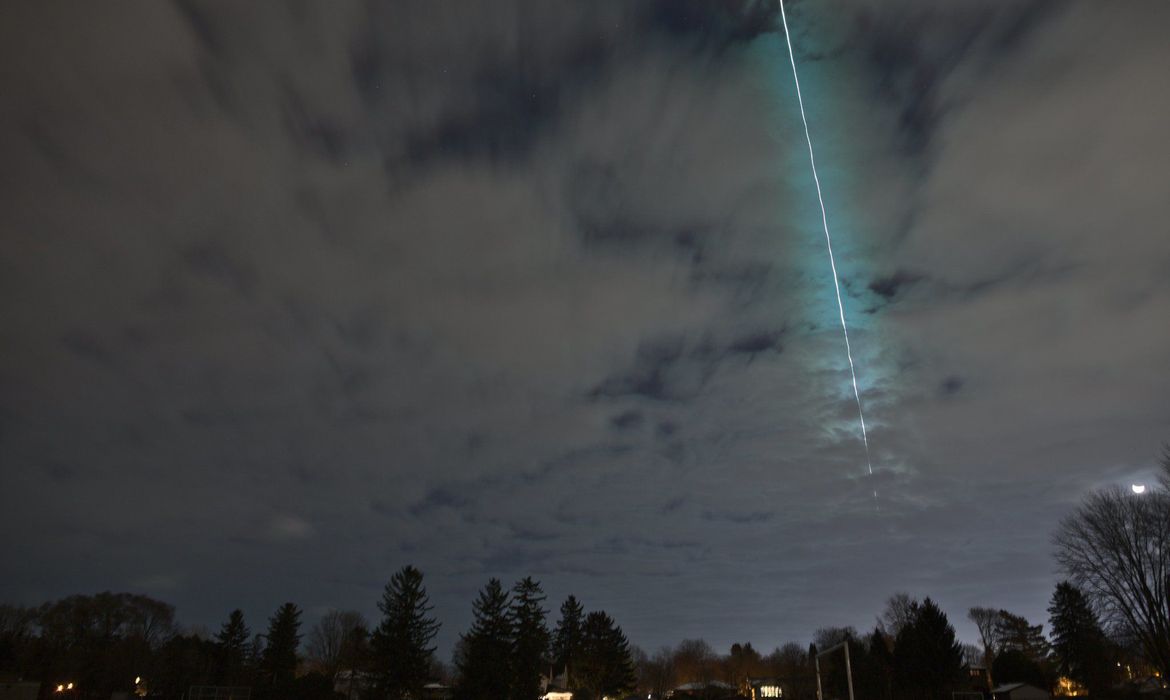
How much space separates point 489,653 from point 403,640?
792 centimetres

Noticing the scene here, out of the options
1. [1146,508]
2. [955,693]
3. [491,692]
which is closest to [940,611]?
[955,693]

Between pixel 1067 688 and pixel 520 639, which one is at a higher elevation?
pixel 520 639

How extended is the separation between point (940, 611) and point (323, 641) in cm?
7674

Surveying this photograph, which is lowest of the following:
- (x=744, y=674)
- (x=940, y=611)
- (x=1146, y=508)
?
(x=744, y=674)

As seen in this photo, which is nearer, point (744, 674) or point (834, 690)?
point (834, 690)

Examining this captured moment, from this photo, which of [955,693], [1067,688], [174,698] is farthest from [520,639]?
[1067,688]

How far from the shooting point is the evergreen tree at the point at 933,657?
63250 millimetres

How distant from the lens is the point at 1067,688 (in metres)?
85.6

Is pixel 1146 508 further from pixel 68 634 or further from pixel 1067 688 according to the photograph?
pixel 68 634

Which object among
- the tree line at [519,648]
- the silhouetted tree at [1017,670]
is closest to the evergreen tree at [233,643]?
the tree line at [519,648]

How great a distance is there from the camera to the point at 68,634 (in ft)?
250

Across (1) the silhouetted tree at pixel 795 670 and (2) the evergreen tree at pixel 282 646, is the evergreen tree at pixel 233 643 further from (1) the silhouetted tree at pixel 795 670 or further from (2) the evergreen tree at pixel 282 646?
(1) the silhouetted tree at pixel 795 670

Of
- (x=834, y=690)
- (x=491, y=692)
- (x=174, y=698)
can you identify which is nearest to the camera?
(x=491, y=692)

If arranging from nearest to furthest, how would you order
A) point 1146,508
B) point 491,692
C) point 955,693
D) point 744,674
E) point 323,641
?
point 1146,508 → point 491,692 → point 955,693 → point 323,641 → point 744,674
